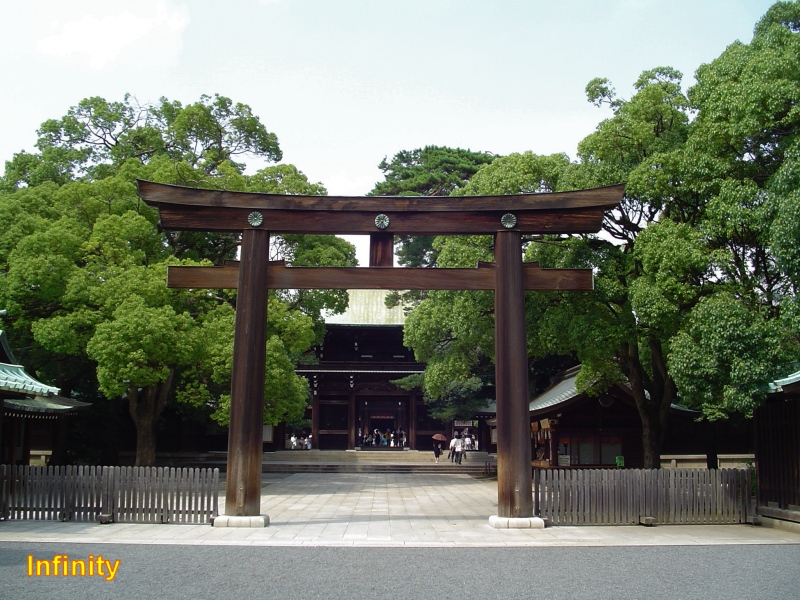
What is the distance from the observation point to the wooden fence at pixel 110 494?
41.2 ft

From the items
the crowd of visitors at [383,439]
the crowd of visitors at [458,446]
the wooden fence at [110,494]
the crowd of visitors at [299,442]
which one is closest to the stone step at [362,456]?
the crowd of visitors at [458,446]

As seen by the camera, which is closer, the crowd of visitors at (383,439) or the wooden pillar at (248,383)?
the wooden pillar at (248,383)

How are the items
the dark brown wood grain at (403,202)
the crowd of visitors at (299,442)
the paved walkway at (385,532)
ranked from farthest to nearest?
the crowd of visitors at (299,442) < the dark brown wood grain at (403,202) < the paved walkway at (385,532)

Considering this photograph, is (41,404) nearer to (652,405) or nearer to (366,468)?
(652,405)

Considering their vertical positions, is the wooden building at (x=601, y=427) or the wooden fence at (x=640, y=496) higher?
the wooden building at (x=601, y=427)

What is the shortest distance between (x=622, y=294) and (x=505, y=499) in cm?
643

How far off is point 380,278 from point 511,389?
3.05m

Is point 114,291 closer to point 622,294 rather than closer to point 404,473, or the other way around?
point 622,294

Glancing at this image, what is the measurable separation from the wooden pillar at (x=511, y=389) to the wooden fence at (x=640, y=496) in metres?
0.54

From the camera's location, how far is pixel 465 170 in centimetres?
4028

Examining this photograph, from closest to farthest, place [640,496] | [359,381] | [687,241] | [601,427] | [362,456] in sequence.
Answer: [640,496], [687,241], [601,427], [362,456], [359,381]

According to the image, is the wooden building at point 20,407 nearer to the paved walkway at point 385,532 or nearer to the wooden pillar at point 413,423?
the paved walkway at point 385,532

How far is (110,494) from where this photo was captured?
503 inches

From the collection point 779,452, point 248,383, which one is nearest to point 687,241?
point 779,452
